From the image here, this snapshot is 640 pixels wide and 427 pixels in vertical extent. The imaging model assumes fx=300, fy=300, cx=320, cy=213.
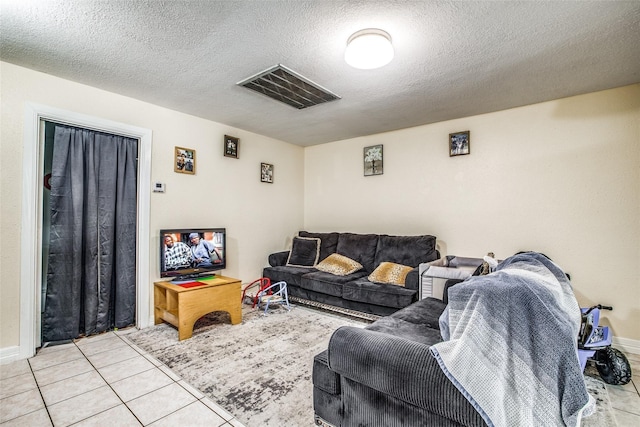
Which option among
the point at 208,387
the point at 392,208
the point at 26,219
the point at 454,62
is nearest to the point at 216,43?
the point at 454,62

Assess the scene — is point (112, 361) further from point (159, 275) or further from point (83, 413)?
point (159, 275)

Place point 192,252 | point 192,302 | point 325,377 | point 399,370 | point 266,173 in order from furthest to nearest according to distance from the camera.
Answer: point 266,173
point 192,252
point 192,302
point 325,377
point 399,370

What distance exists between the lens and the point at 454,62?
230 cm

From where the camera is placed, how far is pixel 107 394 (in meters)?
1.93

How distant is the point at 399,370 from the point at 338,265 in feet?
8.83

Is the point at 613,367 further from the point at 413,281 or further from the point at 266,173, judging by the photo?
the point at 266,173

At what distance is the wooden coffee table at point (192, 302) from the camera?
9.05 feet

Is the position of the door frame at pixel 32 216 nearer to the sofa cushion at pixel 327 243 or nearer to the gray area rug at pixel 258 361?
the gray area rug at pixel 258 361

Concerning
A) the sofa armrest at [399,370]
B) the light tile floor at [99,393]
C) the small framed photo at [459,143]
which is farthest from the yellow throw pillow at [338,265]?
the sofa armrest at [399,370]

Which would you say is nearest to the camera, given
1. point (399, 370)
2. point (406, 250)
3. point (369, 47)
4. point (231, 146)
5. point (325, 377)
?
point (399, 370)

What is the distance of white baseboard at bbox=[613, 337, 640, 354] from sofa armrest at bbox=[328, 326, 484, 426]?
109 inches

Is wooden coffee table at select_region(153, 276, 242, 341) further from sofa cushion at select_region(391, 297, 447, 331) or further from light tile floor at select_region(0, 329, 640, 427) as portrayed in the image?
sofa cushion at select_region(391, 297, 447, 331)

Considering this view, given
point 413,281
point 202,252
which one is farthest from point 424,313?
point 202,252

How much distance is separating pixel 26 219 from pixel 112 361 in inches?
53.2
